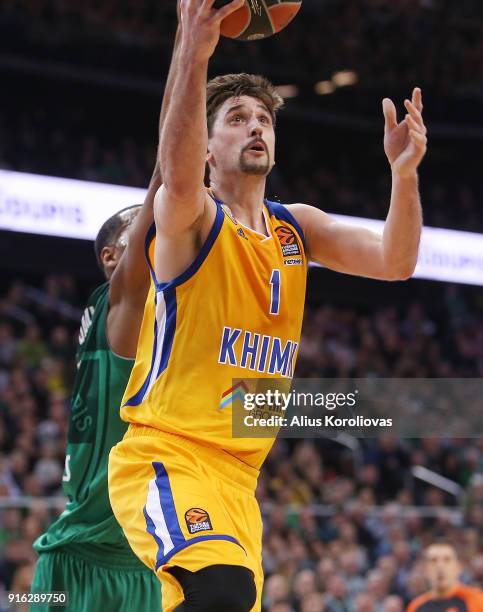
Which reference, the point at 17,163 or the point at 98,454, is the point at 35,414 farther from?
the point at 98,454

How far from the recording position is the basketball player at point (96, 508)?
424cm

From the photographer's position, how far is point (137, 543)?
3295mm

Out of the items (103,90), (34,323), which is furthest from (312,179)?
(34,323)

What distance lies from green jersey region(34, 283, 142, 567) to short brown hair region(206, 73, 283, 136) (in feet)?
3.13

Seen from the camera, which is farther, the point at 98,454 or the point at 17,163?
the point at 17,163

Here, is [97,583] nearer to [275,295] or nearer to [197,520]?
[197,520]

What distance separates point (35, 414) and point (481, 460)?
18.9 feet

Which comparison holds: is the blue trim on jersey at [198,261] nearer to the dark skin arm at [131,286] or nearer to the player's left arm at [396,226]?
the dark skin arm at [131,286]

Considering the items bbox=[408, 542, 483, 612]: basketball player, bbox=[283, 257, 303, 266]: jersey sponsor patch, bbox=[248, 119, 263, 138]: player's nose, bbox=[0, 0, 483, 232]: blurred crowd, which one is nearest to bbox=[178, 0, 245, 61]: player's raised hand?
bbox=[248, 119, 263, 138]: player's nose

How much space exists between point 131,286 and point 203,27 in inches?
47.9

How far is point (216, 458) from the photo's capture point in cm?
343

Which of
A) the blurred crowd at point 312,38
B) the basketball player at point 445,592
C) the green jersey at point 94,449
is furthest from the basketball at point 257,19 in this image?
the blurred crowd at point 312,38

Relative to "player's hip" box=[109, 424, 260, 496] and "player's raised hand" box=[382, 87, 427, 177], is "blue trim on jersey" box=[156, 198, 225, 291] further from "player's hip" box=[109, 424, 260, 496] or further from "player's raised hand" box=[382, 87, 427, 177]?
"player's raised hand" box=[382, 87, 427, 177]

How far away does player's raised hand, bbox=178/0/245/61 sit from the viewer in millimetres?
3166
